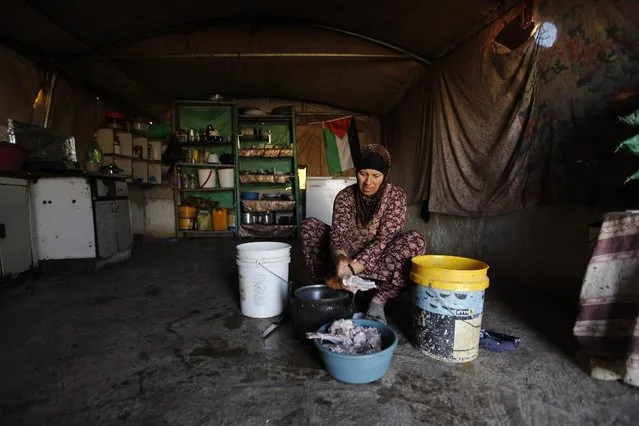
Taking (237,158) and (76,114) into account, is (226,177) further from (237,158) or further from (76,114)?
(76,114)

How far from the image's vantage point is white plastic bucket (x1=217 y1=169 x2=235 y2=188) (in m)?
5.50

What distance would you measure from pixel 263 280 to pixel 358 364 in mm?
833

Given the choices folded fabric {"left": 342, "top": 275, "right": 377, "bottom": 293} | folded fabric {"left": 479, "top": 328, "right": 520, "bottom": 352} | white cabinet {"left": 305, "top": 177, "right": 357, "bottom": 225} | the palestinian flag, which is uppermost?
the palestinian flag

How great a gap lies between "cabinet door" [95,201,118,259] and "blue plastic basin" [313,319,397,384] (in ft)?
9.20

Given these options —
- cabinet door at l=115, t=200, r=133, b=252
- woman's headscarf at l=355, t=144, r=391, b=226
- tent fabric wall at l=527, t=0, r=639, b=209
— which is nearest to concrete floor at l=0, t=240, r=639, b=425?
woman's headscarf at l=355, t=144, r=391, b=226

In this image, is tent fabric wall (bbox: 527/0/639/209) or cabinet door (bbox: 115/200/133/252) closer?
tent fabric wall (bbox: 527/0/639/209)

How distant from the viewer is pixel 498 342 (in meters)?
1.50

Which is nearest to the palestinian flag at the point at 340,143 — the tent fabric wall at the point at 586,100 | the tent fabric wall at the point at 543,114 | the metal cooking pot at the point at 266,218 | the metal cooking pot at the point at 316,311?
the metal cooking pot at the point at 266,218

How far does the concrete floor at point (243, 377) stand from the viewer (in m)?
1.05

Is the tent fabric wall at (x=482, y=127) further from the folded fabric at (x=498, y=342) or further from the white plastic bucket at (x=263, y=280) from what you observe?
the white plastic bucket at (x=263, y=280)

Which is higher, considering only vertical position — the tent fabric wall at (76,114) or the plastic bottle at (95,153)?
the tent fabric wall at (76,114)

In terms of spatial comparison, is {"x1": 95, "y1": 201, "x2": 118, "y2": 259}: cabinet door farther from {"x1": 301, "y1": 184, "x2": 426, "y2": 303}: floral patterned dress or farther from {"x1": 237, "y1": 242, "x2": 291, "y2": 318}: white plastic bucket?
{"x1": 301, "y1": 184, "x2": 426, "y2": 303}: floral patterned dress

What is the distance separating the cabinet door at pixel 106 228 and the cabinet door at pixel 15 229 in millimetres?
500

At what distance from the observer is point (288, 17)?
3.45 metres
